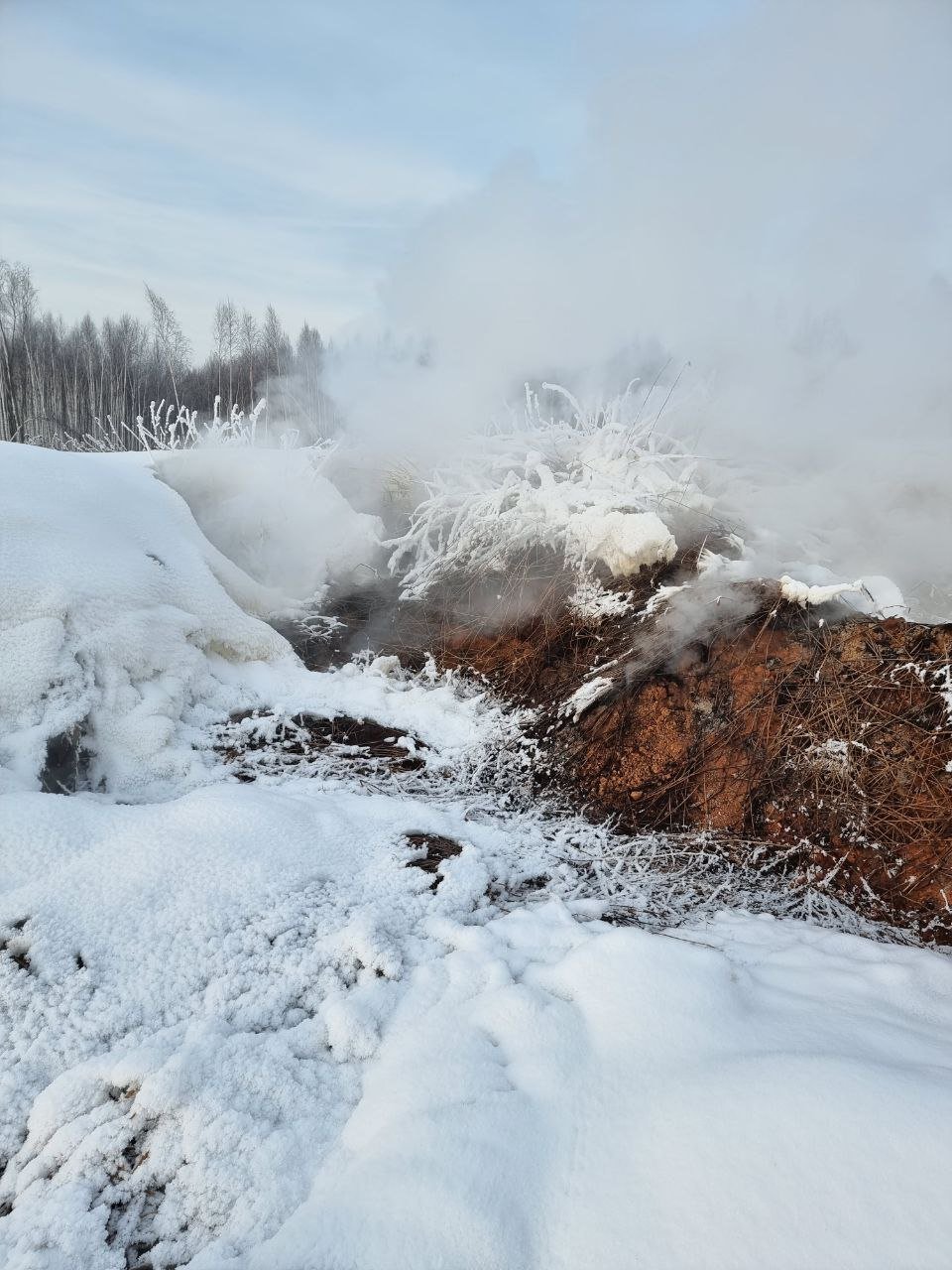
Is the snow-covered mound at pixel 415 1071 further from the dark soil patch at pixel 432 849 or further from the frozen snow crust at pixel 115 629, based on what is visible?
the frozen snow crust at pixel 115 629

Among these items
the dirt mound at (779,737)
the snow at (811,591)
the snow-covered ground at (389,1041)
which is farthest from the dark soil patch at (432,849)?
the snow at (811,591)

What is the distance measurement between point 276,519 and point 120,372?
85.4ft

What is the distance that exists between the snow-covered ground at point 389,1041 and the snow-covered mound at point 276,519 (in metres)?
2.40

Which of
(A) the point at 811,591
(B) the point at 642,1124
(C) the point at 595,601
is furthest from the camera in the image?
(C) the point at 595,601

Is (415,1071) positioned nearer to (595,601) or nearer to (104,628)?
(104,628)

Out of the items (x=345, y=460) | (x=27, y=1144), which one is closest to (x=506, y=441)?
(x=345, y=460)

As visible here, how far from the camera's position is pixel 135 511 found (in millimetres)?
4020

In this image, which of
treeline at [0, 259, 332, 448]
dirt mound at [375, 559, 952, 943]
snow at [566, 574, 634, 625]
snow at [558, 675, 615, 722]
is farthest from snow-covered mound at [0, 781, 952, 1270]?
treeline at [0, 259, 332, 448]

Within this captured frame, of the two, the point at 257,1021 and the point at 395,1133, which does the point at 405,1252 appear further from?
the point at 257,1021

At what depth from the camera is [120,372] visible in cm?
2633

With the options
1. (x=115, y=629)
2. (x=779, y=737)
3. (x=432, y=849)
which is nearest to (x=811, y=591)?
(x=779, y=737)

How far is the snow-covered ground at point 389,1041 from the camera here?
4.08ft

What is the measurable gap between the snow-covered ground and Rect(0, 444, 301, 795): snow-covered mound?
0.8 inches

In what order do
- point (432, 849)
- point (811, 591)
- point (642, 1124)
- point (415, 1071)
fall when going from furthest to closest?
1. point (811, 591)
2. point (432, 849)
3. point (415, 1071)
4. point (642, 1124)
